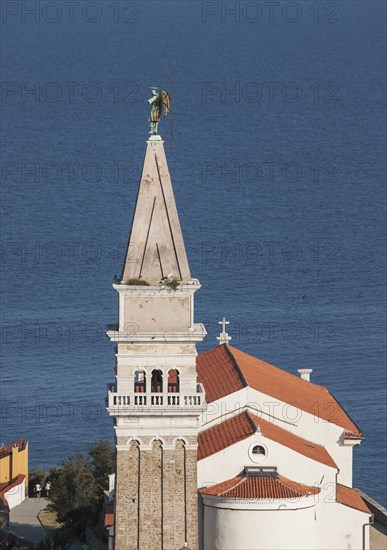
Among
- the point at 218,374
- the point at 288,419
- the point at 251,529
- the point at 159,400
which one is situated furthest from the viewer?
the point at 218,374

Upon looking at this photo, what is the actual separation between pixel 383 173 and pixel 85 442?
8311 centimetres

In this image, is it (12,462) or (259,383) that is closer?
(259,383)

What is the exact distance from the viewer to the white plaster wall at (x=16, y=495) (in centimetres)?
6272

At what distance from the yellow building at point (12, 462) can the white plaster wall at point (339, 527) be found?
1526 centimetres

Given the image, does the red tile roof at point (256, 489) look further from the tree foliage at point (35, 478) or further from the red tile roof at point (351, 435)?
the tree foliage at point (35, 478)

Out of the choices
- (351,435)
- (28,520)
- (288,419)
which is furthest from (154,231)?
(28,520)

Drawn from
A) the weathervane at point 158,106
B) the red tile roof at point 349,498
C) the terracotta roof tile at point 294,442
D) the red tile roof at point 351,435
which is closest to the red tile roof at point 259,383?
the red tile roof at point 351,435

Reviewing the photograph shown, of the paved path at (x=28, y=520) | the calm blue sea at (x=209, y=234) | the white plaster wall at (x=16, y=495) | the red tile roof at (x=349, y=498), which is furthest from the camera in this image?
the calm blue sea at (x=209, y=234)

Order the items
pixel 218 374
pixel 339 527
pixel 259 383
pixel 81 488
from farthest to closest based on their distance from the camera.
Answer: pixel 81 488, pixel 218 374, pixel 259 383, pixel 339 527

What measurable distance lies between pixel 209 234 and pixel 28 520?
62.9 meters

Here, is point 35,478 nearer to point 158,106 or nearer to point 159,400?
point 159,400

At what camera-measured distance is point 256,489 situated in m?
49.5

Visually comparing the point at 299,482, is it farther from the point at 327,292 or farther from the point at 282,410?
the point at 327,292

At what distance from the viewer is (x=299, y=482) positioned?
50719 mm
